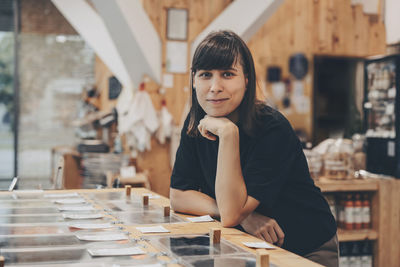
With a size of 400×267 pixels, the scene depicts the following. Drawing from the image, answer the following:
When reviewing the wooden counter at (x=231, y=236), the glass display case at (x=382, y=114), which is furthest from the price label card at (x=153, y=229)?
the glass display case at (x=382, y=114)

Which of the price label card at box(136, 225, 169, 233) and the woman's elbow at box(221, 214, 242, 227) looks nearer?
the price label card at box(136, 225, 169, 233)

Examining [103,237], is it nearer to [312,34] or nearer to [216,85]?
[216,85]

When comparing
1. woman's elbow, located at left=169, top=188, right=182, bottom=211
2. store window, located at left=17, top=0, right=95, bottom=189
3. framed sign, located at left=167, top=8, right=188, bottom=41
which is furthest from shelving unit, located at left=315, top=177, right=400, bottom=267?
store window, located at left=17, top=0, right=95, bottom=189

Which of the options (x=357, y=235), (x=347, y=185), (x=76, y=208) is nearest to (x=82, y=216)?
(x=76, y=208)

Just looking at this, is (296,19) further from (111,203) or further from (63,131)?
(111,203)

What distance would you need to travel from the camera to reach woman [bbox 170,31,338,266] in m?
1.83

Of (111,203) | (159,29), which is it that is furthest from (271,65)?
(111,203)

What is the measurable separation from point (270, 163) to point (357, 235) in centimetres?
267

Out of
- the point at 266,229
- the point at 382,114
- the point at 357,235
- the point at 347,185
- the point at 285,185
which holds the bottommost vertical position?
the point at 357,235

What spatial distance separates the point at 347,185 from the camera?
4.18m

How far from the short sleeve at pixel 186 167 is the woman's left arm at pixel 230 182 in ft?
0.95

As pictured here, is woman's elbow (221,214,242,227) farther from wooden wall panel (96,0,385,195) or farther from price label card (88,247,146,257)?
wooden wall panel (96,0,385,195)

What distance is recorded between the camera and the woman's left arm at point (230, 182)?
5.94ft

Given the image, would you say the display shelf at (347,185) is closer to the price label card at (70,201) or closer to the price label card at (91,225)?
the price label card at (70,201)
